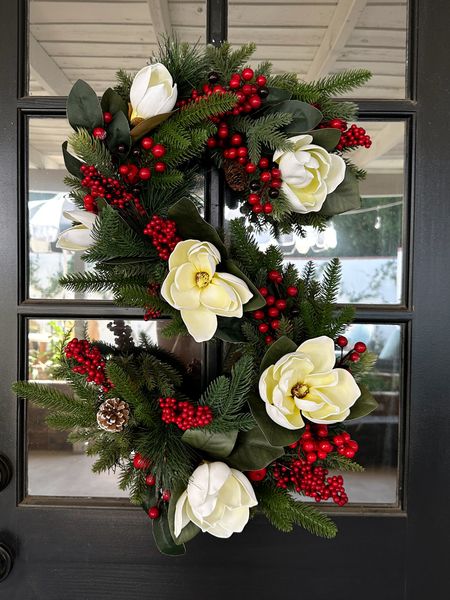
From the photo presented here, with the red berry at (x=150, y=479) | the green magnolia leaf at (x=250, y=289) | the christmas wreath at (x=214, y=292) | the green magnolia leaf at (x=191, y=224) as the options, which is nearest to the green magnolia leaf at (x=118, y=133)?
the christmas wreath at (x=214, y=292)

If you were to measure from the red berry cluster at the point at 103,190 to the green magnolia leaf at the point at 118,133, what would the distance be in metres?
0.05

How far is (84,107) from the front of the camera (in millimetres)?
656

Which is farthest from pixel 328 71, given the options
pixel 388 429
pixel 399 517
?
pixel 399 517

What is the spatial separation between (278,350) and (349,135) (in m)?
0.34

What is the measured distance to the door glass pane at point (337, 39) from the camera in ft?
2.85

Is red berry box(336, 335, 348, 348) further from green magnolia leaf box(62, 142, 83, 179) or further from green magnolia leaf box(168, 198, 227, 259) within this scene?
green magnolia leaf box(62, 142, 83, 179)

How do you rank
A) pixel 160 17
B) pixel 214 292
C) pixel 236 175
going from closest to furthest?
1. pixel 214 292
2. pixel 236 175
3. pixel 160 17

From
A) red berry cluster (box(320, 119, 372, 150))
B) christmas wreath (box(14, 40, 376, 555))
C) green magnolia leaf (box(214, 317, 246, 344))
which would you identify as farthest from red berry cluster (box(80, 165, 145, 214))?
red berry cluster (box(320, 119, 372, 150))

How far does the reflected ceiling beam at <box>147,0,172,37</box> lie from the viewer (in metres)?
0.86

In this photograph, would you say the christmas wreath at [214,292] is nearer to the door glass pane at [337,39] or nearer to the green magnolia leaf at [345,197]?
the green magnolia leaf at [345,197]

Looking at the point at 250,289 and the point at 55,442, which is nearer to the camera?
the point at 250,289

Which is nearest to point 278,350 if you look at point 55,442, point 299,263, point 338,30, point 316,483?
point 316,483

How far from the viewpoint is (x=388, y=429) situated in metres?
0.89

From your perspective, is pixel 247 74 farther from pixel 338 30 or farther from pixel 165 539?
pixel 165 539
